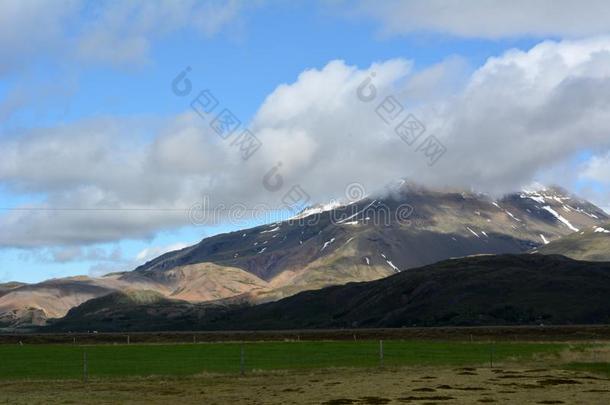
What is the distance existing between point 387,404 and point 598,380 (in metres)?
14.8

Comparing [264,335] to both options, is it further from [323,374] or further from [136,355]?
[323,374]

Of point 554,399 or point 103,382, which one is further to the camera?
point 103,382

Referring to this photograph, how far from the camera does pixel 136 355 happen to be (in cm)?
8300

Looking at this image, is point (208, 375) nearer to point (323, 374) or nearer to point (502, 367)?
point (323, 374)

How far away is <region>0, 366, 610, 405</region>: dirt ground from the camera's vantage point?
1442 inches

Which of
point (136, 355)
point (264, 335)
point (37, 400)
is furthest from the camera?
point (264, 335)

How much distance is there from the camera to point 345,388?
41.3 meters

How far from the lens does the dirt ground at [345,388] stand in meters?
36.6

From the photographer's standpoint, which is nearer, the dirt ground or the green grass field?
the dirt ground

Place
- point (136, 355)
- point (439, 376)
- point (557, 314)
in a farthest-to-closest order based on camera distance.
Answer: point (557, 314), point (136, 355), point (439, 376)

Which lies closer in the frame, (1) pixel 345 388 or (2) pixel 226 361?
(1) pixel 345 388

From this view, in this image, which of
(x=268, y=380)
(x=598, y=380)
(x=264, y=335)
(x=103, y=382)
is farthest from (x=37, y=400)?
(x=264, y=335)

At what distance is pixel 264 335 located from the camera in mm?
148375

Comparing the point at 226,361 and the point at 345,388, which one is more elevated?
the point at 226,361
